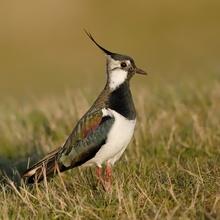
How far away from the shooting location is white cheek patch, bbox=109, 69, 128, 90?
19.1 feet

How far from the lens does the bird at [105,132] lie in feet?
18.1

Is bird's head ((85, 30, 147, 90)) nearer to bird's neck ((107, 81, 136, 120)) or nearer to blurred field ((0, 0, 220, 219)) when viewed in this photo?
bird's neck ((107, 81, 136, 120))

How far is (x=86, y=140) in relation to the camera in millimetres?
5664

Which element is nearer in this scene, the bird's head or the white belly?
the white belly

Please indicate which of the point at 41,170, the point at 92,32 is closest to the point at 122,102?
A: the point at 41,170

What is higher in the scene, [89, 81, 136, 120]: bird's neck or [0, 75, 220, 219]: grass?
[89, 81, 136, 120]: bird's neck

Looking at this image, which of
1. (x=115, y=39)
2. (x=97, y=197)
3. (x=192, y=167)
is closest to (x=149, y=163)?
(x=192, y=167)

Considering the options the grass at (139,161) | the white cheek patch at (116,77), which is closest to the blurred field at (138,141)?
the grass at (139,161)

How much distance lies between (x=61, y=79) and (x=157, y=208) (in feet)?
44.3

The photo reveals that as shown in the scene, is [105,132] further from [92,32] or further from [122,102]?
[92,32]

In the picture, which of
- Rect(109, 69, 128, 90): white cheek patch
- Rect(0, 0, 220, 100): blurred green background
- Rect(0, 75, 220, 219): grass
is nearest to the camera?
Rect(0, 75, 220, 219): grass

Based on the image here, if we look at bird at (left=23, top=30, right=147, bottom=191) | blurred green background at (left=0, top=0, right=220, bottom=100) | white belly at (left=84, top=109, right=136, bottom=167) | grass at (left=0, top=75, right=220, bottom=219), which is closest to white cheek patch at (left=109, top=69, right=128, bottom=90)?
bird at (left=23, top=30, right=147, bottom=191)

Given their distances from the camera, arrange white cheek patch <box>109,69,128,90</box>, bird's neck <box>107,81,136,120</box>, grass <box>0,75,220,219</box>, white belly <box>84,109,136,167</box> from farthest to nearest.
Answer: white cheek patch <box>109,69,128,90</box> < bird's neck <box>107,81,136,120</box> < white belly <box>84,109,136,167</box> < grass <box>0,75,220,219</box>

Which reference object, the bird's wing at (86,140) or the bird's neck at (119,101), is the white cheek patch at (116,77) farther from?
the bird's wing at (86,140)
